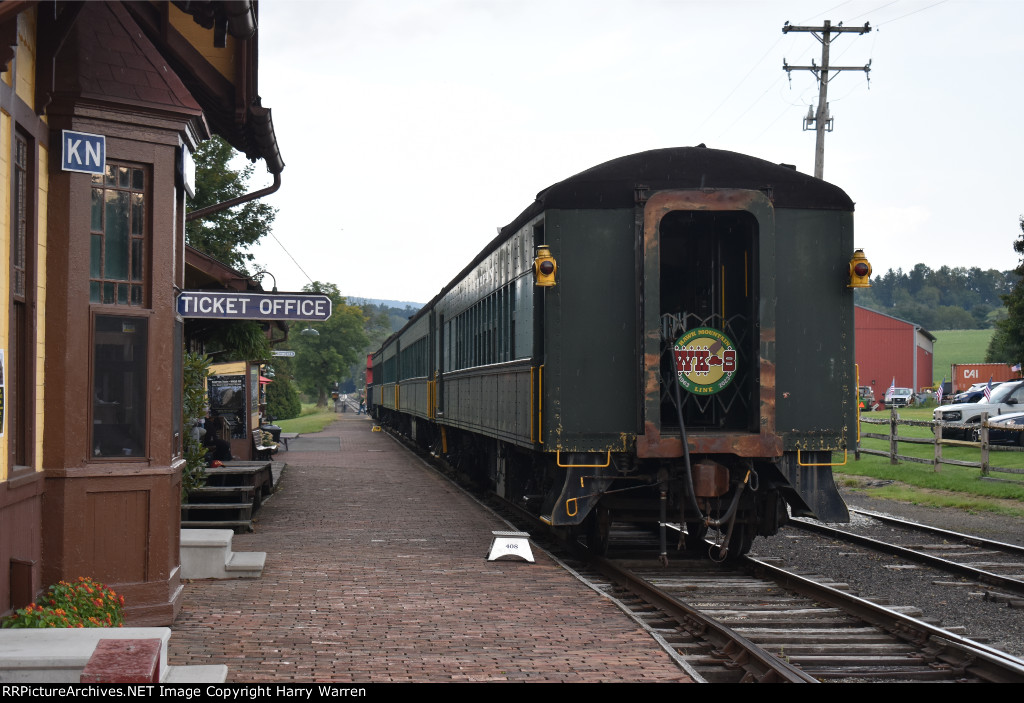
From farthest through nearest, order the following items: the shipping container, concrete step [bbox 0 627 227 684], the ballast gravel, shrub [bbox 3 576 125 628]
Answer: the shipping container < the ballast gravel < shrub [bbox 3 576 125 628] < concrete step [bbox 0 627 227 684]

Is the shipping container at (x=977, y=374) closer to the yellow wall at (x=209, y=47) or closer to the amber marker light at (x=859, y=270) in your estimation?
the amber marker light at (x=859, y=270)

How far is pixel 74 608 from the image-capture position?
6559 millimetres

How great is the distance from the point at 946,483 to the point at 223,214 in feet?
71.4

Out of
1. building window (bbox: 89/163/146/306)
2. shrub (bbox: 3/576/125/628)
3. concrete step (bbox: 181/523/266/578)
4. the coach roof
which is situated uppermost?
the coach roof

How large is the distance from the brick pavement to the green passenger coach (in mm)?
1245

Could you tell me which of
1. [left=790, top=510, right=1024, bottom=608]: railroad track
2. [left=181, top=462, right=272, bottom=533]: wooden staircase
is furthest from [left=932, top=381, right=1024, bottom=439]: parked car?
[left=181, top=462, right=272, bottom=533]: wooden staircase

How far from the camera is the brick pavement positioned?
6293mm

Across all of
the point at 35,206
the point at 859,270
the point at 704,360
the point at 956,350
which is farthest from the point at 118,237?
the point at 956,350

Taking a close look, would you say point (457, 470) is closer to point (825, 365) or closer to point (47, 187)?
point (825, 365)

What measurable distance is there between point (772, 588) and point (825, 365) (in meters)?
2.17

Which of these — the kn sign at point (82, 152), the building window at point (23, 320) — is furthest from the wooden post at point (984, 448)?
the building window at point (23, 320)

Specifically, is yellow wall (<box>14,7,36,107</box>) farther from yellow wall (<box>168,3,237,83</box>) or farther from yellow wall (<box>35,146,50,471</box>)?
yellow wall (<box>168,3,237,83</box>)

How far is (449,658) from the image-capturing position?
6.54 m

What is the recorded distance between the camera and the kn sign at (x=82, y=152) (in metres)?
7.13
